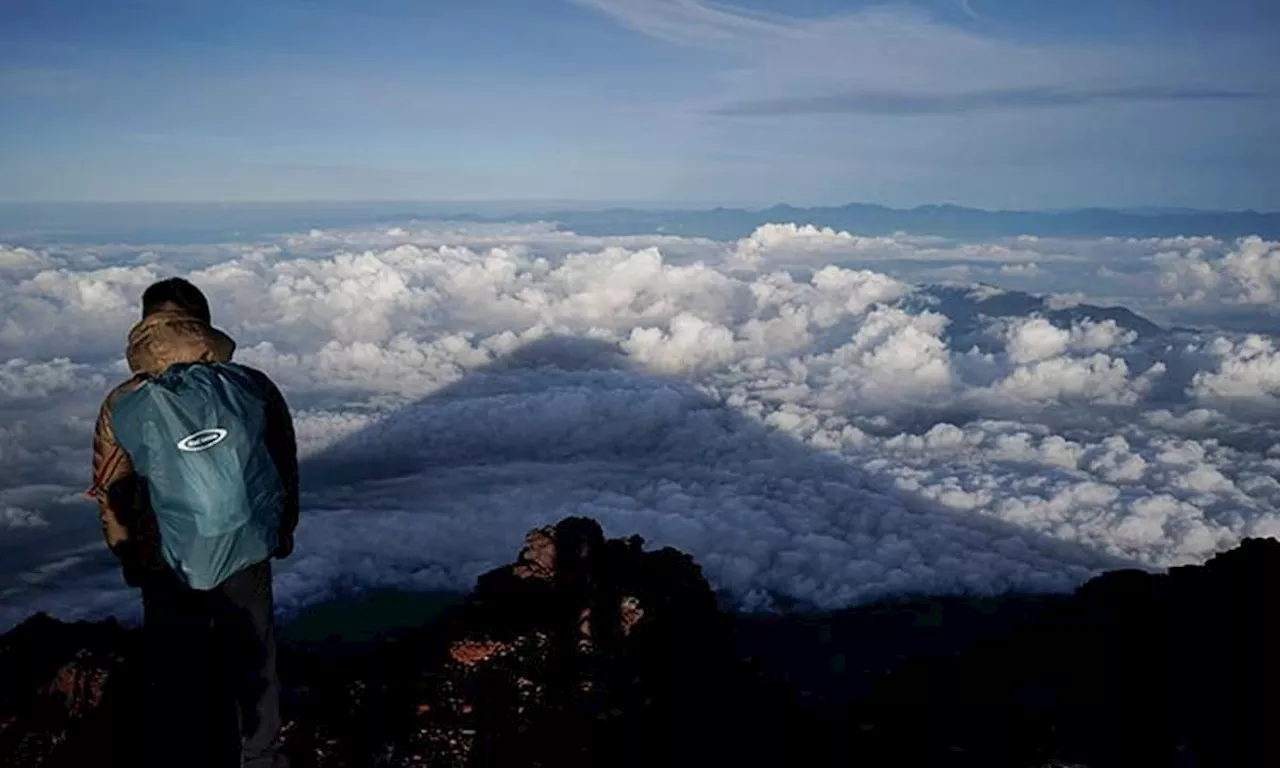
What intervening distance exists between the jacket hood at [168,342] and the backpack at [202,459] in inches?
6.8

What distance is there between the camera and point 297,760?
11633mm

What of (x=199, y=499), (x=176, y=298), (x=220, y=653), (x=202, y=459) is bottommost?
(x=220, y=653)

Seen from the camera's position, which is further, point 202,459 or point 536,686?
point 536,686

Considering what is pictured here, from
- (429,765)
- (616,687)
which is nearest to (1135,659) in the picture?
(616,687)

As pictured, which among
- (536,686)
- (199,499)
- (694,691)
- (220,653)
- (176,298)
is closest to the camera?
(199,499)

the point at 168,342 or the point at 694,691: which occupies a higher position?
the point at 168,342

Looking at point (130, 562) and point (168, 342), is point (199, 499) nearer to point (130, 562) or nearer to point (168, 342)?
point (130, 562)

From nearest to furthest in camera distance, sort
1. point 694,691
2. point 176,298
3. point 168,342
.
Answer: point 168,342 → point 176,298 → point 694,691

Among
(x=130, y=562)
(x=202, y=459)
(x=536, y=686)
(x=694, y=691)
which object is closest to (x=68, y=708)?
(x=536, y=686)

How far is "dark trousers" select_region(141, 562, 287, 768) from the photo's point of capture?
23.0 ft

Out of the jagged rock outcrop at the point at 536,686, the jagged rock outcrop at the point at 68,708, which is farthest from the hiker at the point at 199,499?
the jagged rock outcrop at the point at 68,708

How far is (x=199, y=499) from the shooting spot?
20.8 ft

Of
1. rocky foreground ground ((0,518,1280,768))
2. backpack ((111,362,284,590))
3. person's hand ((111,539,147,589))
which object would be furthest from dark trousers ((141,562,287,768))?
rocky foreground ground ((0,518,1280,768))

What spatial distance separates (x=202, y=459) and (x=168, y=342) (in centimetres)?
100
